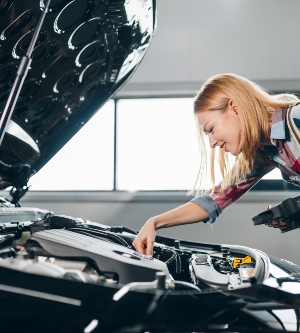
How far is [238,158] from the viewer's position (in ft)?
4.76

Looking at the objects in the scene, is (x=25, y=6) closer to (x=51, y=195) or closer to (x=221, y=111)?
(x=221, y=111)

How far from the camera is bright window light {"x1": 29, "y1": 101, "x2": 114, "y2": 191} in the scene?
370cm

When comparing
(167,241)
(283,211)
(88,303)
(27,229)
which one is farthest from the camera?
(167,241)

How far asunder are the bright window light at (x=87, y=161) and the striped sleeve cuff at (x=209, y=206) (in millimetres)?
2276

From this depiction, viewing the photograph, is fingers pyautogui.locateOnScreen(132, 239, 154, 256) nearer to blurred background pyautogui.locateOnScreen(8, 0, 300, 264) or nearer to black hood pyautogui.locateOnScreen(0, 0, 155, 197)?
black hood pyautogui.locateOnScreen(0, 0, 155, 197)

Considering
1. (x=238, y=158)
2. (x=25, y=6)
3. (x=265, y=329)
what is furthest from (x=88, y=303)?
(x=238, y=158)

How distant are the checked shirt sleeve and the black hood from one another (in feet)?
1.71

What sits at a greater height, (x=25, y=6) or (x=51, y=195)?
(x=25, y=6)

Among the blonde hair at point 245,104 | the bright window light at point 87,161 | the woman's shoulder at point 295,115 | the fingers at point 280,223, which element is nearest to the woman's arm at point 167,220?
the blonde hair at point 245,104

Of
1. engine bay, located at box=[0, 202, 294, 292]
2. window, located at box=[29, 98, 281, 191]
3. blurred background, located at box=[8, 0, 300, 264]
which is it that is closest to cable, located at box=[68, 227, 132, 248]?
engine bay, located at box=[0, 202, 294, 292]

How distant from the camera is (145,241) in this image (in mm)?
1290

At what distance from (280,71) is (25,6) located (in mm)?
2980

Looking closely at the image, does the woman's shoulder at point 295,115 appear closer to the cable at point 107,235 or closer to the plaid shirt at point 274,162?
the plaid shirt at point 274,162

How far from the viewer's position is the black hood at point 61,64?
3.76ft
